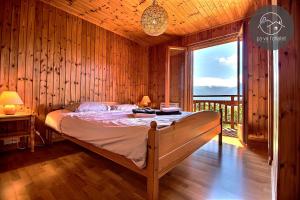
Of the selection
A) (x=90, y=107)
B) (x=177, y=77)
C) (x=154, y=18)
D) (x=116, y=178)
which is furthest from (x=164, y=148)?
(x=177, y=77)

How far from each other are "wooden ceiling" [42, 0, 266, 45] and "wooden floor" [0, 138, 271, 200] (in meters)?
2.81

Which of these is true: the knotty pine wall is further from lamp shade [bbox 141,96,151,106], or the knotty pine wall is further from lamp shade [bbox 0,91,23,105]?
lamp shade [bbox 141,96,151,106]

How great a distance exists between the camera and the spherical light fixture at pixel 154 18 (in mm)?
2484

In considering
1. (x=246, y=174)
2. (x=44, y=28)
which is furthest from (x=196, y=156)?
(x=44, y=28)

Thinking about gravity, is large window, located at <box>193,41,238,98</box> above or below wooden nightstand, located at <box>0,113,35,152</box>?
above

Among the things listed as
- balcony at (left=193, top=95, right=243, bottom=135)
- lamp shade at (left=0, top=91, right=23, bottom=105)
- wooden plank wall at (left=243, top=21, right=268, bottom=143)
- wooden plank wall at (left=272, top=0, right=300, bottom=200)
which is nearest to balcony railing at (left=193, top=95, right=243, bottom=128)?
balcony at (left=193, top=95, right=243, bottom=135)

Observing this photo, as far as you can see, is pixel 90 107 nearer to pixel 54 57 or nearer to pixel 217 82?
pixel 54 57

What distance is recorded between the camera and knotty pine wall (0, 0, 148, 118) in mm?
2897

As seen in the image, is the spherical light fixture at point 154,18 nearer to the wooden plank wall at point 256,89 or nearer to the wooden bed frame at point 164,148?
the wooden bed frame at point 164,148

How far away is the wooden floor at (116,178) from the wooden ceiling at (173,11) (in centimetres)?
281

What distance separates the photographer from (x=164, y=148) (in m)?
1.51

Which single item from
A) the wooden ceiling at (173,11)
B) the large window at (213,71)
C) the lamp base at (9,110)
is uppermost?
the wooden ceiling at (173,11)

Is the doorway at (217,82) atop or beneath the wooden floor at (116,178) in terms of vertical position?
atop

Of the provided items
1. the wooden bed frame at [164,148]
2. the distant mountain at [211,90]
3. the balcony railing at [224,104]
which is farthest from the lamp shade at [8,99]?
the balcony railing at [224,104]
